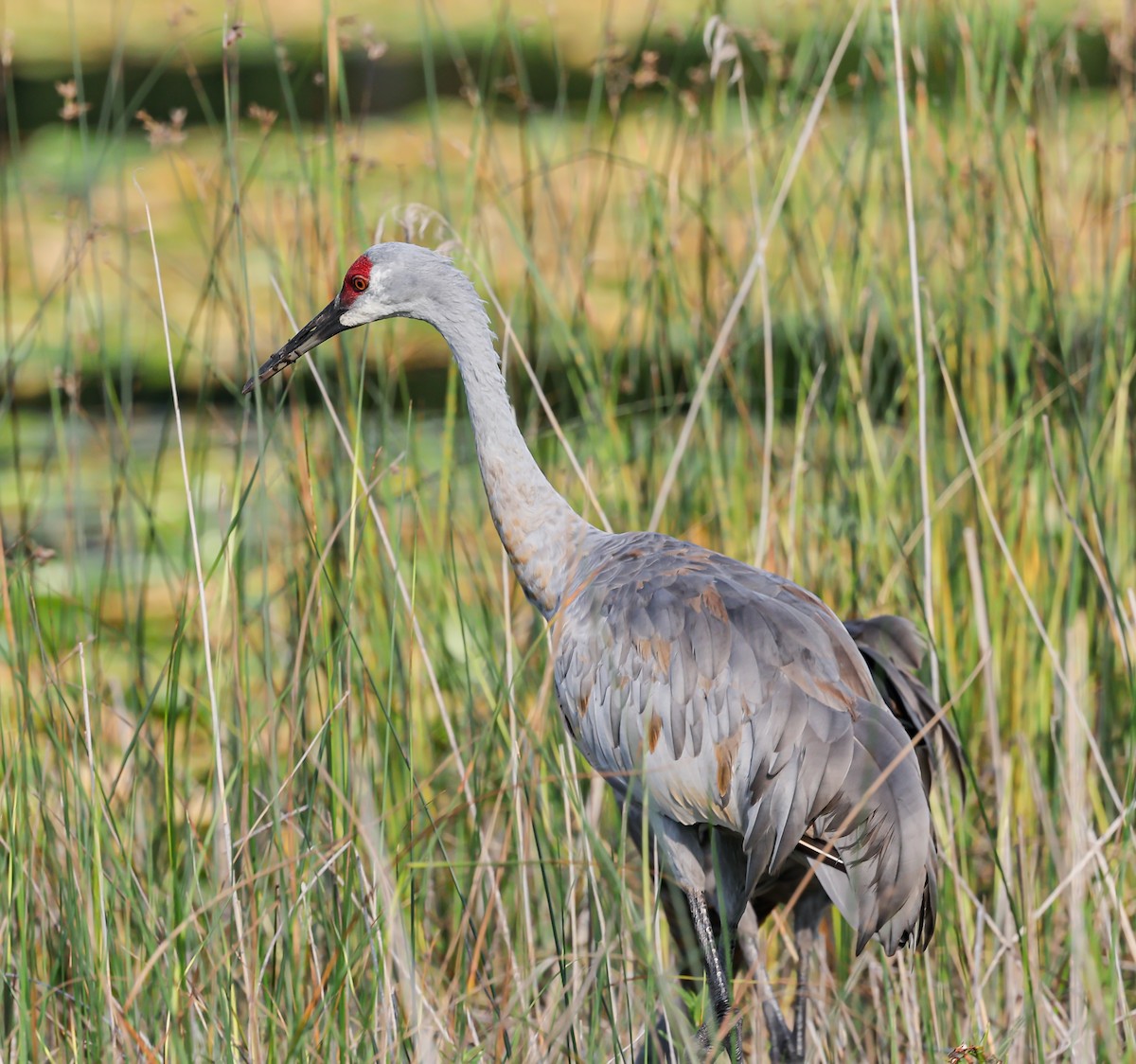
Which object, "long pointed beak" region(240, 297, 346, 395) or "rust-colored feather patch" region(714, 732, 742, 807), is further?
"long pointed beak" region(240, 297, 346, 395)

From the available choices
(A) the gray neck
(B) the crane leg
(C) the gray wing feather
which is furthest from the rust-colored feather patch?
(A) the gray neck

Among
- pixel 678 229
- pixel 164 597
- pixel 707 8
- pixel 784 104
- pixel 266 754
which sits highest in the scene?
pixel 707 8

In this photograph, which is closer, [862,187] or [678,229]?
[862,187]

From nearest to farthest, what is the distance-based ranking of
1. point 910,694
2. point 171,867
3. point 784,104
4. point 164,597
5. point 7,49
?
point 171,867 → point 910,694 → point 7,49 → point 784,104 → point 164,597

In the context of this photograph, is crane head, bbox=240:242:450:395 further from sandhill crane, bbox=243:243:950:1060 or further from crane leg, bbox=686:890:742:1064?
crane leg, bbox=686:890:742:1064

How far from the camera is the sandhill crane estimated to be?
225 centimetres

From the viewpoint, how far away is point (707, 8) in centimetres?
331

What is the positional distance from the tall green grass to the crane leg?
0.26 ft

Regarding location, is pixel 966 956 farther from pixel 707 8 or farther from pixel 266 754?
pixel 707 8

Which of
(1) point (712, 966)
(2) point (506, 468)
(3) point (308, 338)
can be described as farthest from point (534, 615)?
(1) point (712, 966)

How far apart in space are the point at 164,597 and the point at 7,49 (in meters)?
3.03

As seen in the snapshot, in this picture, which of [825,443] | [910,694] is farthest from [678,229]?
[910,694]

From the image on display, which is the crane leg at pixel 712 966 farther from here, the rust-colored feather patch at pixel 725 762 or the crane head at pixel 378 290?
the crane head at pixel 378 290

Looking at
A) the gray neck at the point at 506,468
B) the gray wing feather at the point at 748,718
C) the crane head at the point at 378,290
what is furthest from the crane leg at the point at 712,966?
the crane head at the point at 378,290
